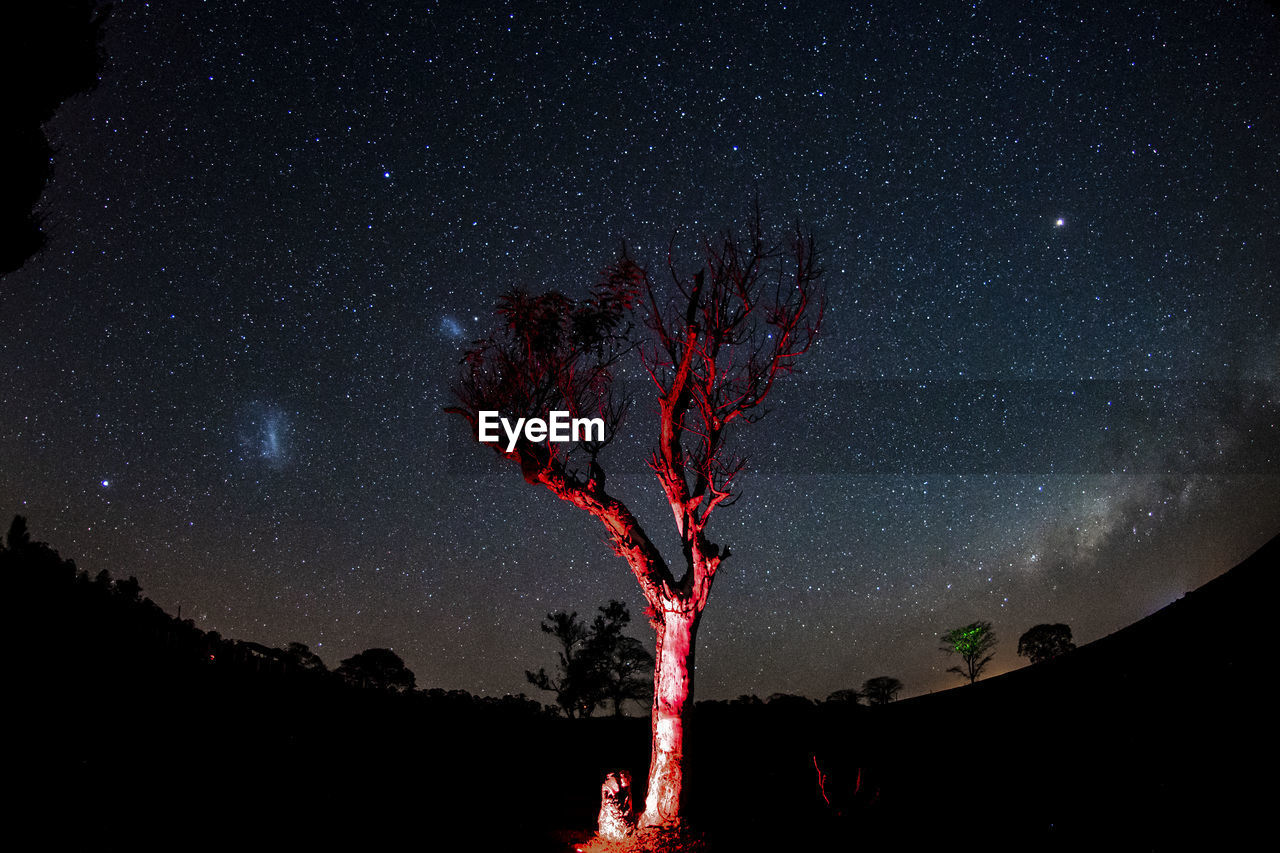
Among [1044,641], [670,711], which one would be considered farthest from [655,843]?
[1044,641]

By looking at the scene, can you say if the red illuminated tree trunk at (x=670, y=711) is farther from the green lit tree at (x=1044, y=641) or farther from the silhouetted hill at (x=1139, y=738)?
the green lit tree at (x=1044, y=641)

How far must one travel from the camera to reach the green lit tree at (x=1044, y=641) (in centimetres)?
3916

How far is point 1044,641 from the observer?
3984cm

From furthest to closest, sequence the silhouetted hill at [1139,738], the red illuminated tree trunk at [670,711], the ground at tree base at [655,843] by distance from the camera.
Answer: the red illuminated tree trunk at [670,711] → the ground at tree base at [655,843] → the silhouetted hill at [1139,738]

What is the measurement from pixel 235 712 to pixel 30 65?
14670mm

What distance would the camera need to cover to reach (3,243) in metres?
13.2

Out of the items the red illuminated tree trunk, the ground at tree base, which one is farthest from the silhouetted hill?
the red illuminated tree trunk

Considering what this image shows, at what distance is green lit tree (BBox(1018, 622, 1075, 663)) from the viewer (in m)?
39.2

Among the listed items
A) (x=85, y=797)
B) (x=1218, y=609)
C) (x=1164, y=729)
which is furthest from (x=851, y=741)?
(x=85, y=797)

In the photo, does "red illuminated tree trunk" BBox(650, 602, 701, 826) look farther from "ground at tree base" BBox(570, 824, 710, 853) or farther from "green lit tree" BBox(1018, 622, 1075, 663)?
"green lit tree" BBox(1018, 622, 1075, 663)

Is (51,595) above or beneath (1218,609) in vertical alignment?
above

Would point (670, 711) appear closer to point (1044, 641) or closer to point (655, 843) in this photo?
point (655, 843)

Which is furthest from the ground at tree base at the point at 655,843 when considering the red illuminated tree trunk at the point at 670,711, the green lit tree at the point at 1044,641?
the green lit tree at the point at 1044,641

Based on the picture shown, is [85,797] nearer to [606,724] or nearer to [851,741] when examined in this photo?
[606,724]
